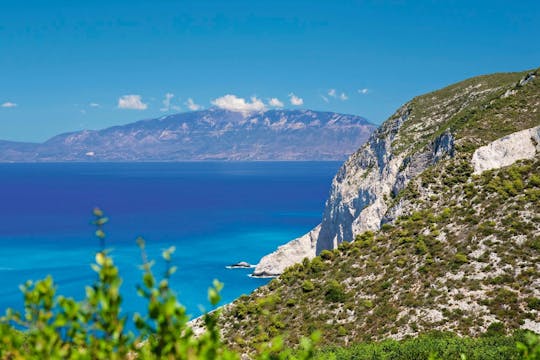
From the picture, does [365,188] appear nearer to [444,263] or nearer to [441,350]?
[444,263]

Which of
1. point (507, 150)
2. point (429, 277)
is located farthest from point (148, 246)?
point (429, 277)

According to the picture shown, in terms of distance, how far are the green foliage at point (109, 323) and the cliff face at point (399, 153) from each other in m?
47.5

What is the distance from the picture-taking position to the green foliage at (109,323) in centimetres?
677

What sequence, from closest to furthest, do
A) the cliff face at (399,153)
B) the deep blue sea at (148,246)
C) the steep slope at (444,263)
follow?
the steep slope at (444,263) < the cliff face at (399,153) < the deep blue sea at (148,246)

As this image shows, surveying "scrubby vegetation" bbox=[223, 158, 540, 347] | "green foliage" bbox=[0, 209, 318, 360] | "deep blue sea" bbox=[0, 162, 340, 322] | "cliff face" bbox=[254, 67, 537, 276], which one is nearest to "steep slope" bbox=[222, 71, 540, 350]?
"scrubby vegetation" bbox=[223, 158, 540, 347]

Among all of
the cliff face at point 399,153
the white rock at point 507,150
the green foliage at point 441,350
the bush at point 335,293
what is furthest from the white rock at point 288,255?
the green foliage at point 441,350

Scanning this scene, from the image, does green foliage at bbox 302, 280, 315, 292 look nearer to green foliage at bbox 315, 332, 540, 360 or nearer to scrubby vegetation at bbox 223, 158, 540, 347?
scrubby vegetation at bbox 223, 158, 540, 347

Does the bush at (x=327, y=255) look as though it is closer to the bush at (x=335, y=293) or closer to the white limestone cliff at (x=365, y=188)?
the bush at (x=335, y=293)

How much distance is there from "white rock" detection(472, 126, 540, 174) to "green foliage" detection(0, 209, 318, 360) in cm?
4750

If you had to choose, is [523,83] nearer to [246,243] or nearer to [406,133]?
[406,133]

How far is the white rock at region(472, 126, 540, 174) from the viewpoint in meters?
49.8

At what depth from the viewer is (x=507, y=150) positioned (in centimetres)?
5047

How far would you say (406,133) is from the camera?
85.8 m

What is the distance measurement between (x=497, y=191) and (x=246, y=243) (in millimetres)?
102198
